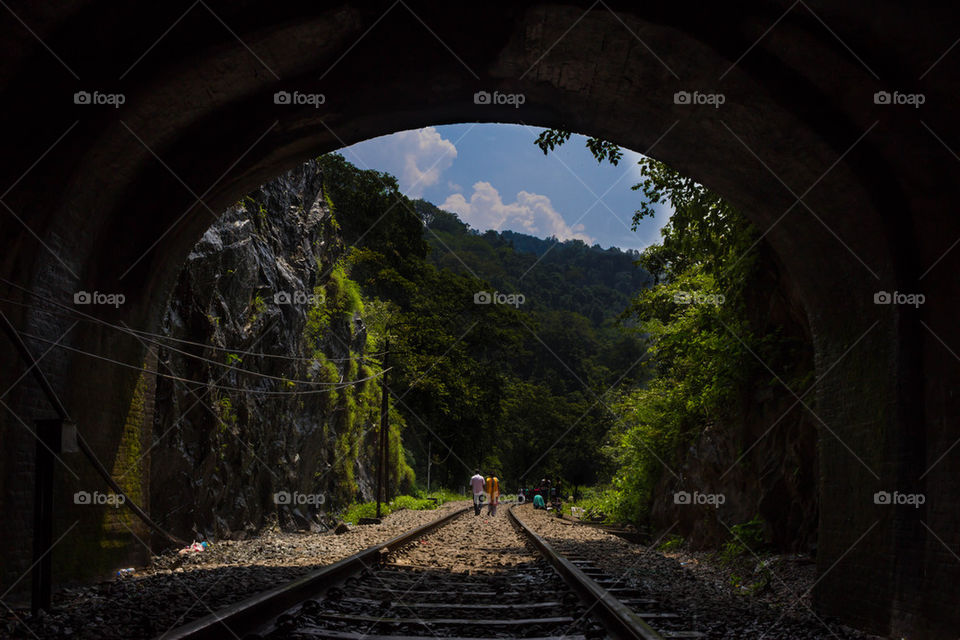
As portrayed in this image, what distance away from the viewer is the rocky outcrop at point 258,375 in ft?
35.2

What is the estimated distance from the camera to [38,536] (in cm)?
525

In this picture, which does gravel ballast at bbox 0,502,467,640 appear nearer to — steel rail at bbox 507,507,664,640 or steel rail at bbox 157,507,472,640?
steel rail at bbox 157,507,472,640

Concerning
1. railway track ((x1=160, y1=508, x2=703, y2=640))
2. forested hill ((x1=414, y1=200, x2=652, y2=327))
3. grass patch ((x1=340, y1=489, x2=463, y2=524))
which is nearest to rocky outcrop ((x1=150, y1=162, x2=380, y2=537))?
grass patch ((x1=340, y1=489, x2=463, y2=524))

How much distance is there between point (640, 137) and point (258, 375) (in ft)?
23.5

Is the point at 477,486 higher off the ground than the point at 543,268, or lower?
lower

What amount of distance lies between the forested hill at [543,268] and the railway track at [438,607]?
6243cm

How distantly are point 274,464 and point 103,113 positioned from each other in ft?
31.7

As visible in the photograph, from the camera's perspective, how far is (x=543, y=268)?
131750 mm

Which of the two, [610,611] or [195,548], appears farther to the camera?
[195,548]

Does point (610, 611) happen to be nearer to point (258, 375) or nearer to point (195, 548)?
point (195, 548)

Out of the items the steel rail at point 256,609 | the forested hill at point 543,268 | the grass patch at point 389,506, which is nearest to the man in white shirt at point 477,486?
the grass patch at point 389,506

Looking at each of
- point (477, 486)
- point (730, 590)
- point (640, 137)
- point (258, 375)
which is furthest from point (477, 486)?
point (640, 137)

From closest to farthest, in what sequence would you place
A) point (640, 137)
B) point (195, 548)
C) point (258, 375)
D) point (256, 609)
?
point (256, 609)
point (640, 137)
point (195, 548)
point (258, 375)

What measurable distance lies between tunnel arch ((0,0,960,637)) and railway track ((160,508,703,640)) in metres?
2.09
